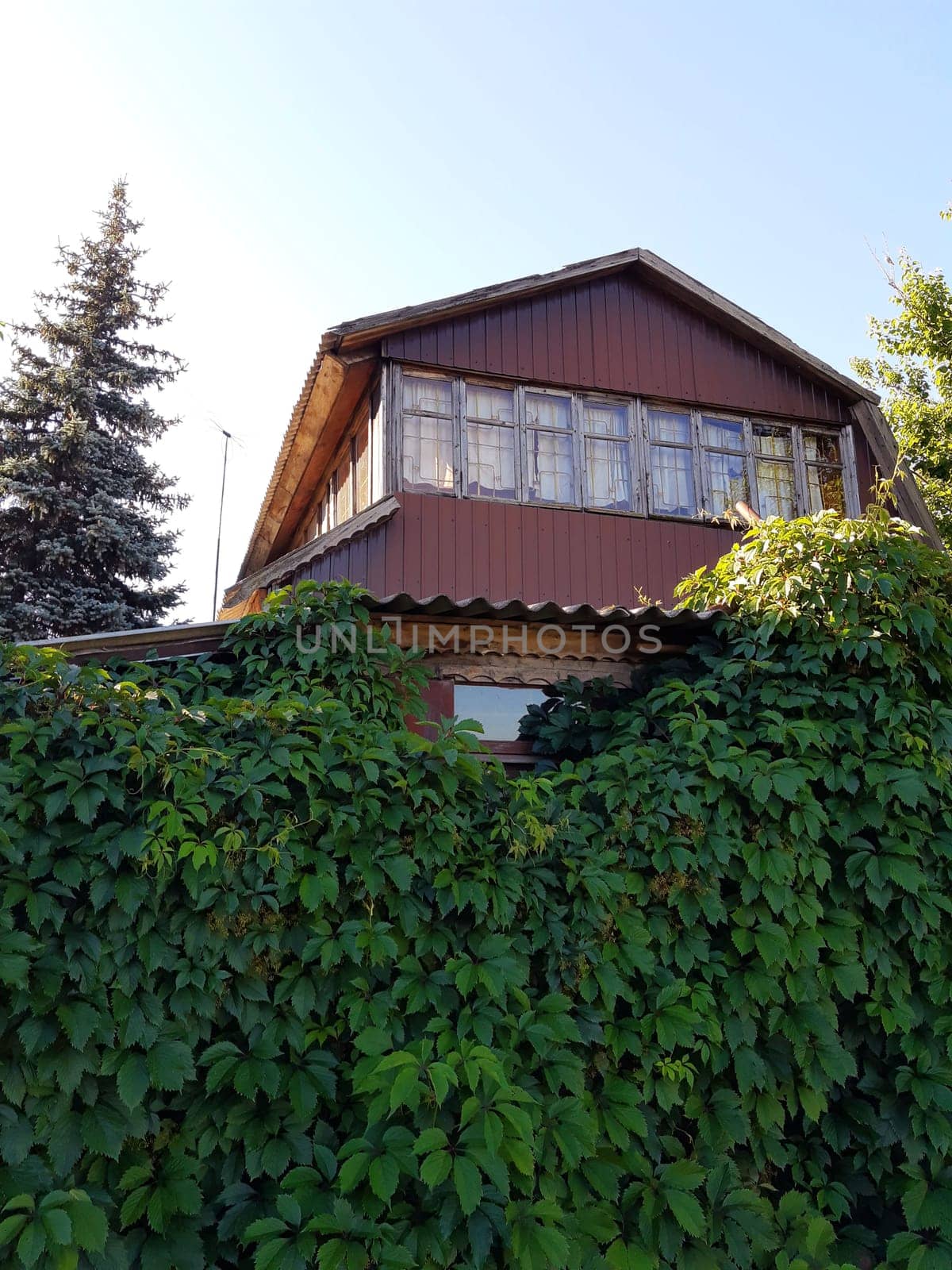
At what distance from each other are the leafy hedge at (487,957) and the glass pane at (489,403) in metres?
3.67

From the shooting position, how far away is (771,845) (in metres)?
5.32

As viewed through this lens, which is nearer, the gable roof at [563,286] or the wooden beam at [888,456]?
the gable roof at [563,286]

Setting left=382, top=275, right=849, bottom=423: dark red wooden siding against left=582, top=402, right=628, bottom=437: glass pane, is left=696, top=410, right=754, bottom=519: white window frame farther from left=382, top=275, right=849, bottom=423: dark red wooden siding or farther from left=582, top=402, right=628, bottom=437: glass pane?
left=582, top=402, right=628, bottom=437: glass pane

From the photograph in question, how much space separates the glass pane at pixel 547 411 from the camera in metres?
9.42

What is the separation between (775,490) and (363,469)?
4232mm

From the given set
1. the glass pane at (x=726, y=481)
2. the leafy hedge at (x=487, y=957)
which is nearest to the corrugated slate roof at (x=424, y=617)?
the leafy hedge at (x=487, y=957)

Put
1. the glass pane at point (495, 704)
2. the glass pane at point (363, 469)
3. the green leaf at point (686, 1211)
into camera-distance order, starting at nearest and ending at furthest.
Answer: the green leaf at point (686, 1211) → the glass pane at point (495, 704) → the glass pane at point (363, 469)

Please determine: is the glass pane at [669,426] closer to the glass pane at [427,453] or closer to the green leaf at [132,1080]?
the glass pane at [427,453]

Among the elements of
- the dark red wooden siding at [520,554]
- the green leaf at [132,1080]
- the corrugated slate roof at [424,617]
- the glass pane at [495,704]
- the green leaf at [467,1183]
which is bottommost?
the green leaf at [467,1183]

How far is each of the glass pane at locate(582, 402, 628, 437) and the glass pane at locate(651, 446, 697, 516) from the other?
1.29 feet

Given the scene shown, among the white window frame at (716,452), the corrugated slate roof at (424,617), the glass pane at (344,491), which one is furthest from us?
the glass pane at (344,491)

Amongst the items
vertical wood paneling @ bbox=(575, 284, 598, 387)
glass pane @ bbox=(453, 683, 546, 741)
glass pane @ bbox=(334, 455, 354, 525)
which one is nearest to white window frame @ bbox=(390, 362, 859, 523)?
vertical wood paneling @ bbox=(575, 284, 598, 387)

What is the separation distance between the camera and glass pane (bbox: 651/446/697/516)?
9.68 meters

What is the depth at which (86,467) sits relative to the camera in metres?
16.1
